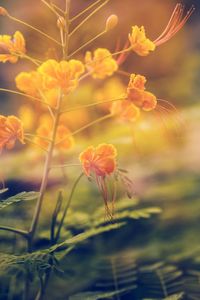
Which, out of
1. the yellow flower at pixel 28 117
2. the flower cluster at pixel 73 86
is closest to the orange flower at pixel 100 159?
the flower cluster at pixel 73 86

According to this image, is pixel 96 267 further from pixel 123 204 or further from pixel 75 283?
pixel 123 204

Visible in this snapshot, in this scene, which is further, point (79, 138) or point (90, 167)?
point (79, 138)

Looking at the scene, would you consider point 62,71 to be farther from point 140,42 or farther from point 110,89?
point 110,89

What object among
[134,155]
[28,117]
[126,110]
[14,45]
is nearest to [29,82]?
[14,45]

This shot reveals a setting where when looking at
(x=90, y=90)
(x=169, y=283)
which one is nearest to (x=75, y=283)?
(x=169, y=283)

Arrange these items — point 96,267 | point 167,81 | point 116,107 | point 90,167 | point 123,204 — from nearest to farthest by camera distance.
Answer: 1. point 90,167
2. point 116,107
3. point 123,204
4. point 96,267
5. point 167,81

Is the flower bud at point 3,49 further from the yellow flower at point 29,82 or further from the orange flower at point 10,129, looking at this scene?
the orange flower at point 10,129
